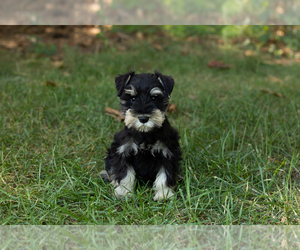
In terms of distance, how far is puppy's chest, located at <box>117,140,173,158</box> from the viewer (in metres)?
3.57

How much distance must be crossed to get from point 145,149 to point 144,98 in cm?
60

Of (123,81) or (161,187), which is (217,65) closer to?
(123,81)

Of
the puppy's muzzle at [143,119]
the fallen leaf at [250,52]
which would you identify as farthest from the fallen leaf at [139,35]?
the puppy's muzzle at [143,119]

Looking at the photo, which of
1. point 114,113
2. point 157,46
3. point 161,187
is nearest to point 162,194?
point 161,187

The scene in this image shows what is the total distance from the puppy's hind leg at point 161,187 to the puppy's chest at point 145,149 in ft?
0.66

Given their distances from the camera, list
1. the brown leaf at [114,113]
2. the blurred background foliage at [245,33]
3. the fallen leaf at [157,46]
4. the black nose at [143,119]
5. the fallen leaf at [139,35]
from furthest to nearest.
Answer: the blurred background foliage at [245,33] < the fallen leaf at [139,35] < the fallen leaf at [157,46] < the brown leaf at [114,113] < the black nose at [143,119]

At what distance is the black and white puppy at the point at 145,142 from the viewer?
11.0ft

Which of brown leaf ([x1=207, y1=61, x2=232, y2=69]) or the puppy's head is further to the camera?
brown leaf ([x1=207, y1=61, x2=232, y2=69])

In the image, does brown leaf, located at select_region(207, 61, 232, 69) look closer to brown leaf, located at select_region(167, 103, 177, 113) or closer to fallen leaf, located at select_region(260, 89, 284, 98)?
fallen leaf, located at select_region(260, 89, 284, 98)

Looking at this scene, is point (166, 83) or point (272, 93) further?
point (272, 93)

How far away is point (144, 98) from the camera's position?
3352mm

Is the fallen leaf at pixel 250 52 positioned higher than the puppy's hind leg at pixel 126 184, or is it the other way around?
the fallen leaf at pixel 250 52

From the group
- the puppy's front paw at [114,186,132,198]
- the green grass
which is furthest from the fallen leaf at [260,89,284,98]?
the puppy's front paw at [114,186,132,198]

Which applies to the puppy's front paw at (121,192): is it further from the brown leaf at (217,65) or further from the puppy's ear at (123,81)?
the brown leaf at (217,65)
